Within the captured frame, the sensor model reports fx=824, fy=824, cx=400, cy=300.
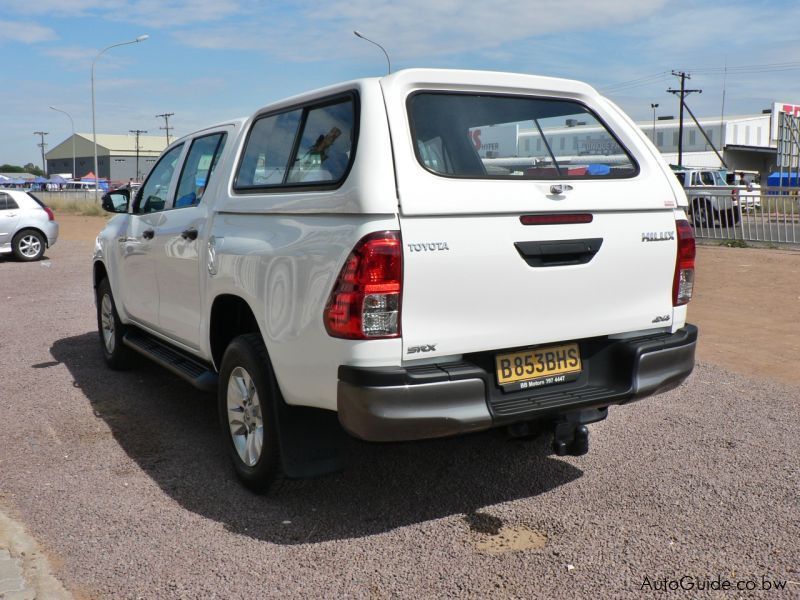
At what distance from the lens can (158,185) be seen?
600 centimetres

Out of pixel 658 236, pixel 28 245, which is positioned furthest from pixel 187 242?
pixel 28 245

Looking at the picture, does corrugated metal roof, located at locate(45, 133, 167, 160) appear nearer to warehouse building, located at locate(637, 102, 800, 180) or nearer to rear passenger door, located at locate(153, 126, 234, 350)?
warehouse building, located at locate(637, 102, 800, 180)

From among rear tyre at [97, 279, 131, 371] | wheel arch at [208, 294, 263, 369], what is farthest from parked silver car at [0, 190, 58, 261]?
wheel arch at [208, 294, 263, 369]

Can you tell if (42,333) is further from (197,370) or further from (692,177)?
(692,177)

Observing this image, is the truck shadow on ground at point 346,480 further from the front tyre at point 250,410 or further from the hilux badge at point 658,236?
the hilux badge at point 658,236

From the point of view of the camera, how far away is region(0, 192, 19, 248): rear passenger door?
17.5 metres

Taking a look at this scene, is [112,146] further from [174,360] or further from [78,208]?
[174,360]

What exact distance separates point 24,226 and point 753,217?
1604 centimetres

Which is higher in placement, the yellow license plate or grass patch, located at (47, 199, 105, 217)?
grass patch, located at (47, 199, 105, 217)

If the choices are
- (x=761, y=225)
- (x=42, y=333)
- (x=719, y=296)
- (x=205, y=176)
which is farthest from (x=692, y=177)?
(x=205, y=176)

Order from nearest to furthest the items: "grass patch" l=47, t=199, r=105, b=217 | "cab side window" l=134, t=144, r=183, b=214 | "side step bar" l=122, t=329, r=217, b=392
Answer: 1. "side step bar" l=122, t=329, r=217, b=392
2. "cab side window" l=134, t=144, r=183, b=214
3. "grass patch" l=47, t=199, r=105, b=217

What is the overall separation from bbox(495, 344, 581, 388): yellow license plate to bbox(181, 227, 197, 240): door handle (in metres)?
2.08

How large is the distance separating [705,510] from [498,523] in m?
1.01

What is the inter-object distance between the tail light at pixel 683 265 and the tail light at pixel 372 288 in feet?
5.22
